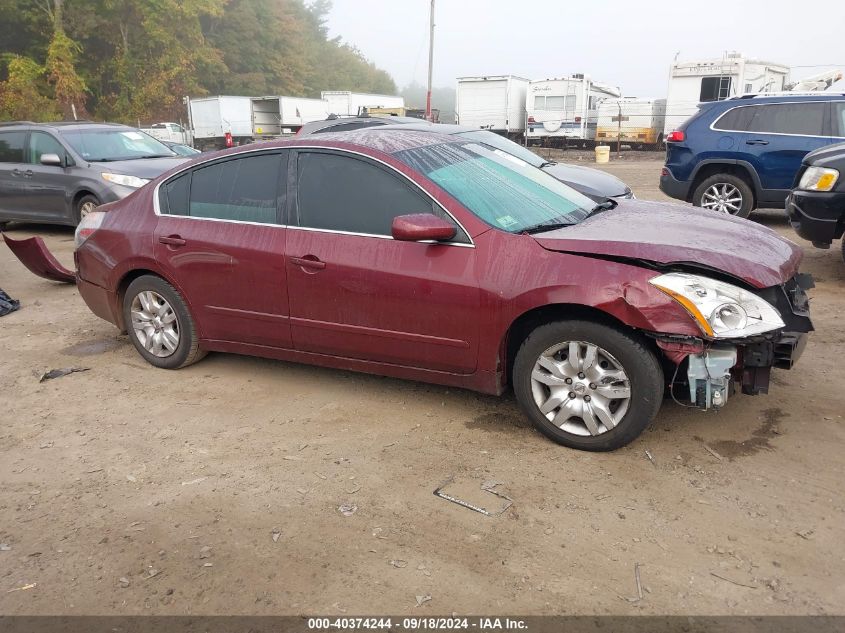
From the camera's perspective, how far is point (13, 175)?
10484mm

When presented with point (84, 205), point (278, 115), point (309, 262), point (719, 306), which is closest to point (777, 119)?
point (719, 306)

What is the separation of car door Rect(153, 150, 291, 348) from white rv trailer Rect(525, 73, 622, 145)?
26664 millimetres

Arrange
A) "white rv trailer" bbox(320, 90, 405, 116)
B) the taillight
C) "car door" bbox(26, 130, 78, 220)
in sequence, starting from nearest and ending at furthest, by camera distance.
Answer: the taillight
"car door" bbox(26, 130, 78, 220)
"white rv trailer" bbox(320, 90, 405, 116)

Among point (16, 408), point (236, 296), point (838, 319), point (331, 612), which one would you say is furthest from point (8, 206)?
point (838, 319)

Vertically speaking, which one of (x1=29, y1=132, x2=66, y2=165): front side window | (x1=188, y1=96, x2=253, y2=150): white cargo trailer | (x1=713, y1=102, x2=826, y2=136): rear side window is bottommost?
(x1=29, y1=132, x2=66, y2=165): front side window

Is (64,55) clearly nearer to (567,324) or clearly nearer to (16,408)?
(16,408)

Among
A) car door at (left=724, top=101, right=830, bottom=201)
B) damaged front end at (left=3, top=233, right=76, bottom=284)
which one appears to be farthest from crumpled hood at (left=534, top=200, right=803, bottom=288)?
car door at (left=724, top=101, right=830, bottom=201)

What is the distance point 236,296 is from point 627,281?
8.08ft

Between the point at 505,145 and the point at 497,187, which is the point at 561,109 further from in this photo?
the point at 497,187

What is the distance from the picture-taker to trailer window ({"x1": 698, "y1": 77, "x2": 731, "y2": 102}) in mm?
24347

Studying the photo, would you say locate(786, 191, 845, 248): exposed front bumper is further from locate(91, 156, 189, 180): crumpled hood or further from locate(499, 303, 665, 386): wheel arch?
locate(91, 156, 189, 180): crumpled hood

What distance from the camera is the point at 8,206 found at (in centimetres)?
1077

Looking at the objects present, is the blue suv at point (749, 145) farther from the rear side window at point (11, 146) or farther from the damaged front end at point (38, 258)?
the rear side window at point (11, 146)

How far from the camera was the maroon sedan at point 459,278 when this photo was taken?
3258mm
